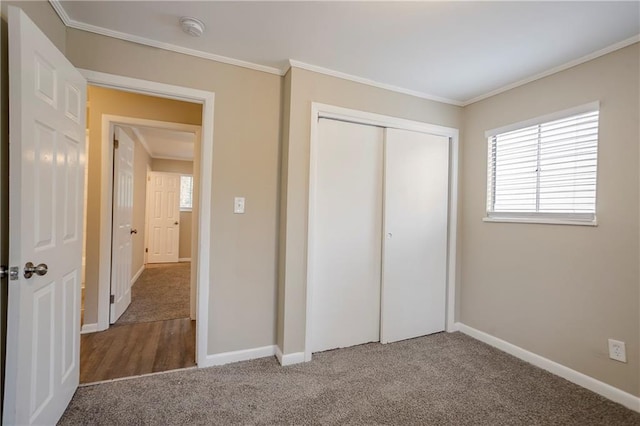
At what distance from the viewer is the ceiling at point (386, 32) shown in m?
1.64

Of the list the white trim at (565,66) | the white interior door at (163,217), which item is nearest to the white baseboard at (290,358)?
the white trim at (565,66)

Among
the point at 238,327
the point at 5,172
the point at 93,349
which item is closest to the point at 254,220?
the point at 238,327

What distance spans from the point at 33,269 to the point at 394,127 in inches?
102

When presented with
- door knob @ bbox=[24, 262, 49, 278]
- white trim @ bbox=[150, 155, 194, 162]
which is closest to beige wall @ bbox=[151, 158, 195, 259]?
white trim @ bbox=[150, 155, 194, 162]

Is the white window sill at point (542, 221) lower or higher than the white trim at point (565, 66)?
lower

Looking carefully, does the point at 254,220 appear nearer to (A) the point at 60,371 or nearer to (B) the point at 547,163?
(A) the point at 60,371

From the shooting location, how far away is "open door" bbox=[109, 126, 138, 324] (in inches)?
116

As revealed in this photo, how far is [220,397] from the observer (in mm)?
1850

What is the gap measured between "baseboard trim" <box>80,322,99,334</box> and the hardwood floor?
0.06 meters

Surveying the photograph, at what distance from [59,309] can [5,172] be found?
0.74 meters

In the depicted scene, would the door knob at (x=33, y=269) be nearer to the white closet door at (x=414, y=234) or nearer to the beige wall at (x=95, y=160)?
the beige wall at (x=95, y=160)

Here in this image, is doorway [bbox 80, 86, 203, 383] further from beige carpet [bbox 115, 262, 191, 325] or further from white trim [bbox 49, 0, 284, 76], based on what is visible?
white trim [bbox 49, 0, 284, 76]

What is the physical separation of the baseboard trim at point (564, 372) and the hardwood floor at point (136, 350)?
8.38 ft

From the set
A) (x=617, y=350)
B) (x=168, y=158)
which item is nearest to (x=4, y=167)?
(x=617, y=350)
